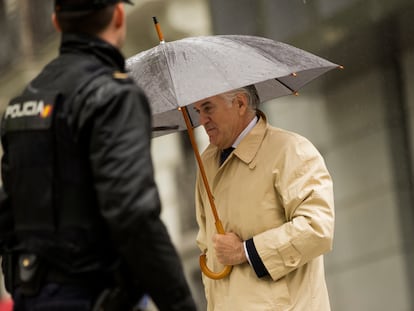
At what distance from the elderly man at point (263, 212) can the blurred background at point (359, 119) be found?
2765 millimetres

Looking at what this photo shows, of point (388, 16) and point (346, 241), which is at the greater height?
point (388, 16)

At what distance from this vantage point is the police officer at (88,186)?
3.00 metres

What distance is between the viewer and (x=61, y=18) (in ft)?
10.7

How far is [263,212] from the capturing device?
174 inches

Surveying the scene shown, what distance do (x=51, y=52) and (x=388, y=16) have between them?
22.1ft

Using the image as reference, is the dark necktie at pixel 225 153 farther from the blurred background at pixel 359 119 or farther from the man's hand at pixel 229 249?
the blurred background at pixel 359 119

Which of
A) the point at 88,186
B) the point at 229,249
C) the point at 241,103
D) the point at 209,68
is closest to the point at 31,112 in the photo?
the point at 88,186

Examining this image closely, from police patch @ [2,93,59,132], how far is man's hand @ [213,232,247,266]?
54.9 inches

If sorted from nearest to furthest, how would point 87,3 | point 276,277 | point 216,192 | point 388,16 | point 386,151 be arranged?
point 87,3 → point 276,277 → point 216,192 → point 388,16 → point 386,151

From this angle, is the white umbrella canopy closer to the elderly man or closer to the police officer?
the elderly man

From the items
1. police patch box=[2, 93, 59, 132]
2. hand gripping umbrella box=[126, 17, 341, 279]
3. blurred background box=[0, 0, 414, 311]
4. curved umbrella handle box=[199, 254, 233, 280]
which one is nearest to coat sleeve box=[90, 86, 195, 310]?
police patch box=[2, 93, 59, 132]

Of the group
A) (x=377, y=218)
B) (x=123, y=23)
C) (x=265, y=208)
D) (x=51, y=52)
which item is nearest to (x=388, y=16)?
(x=377, y=218)

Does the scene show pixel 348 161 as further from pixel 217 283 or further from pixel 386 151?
pixel 217 283

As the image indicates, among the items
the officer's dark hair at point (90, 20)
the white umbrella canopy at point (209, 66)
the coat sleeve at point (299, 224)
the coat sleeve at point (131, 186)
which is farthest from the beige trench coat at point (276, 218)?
the officer's dark hair at point (90, 20)
